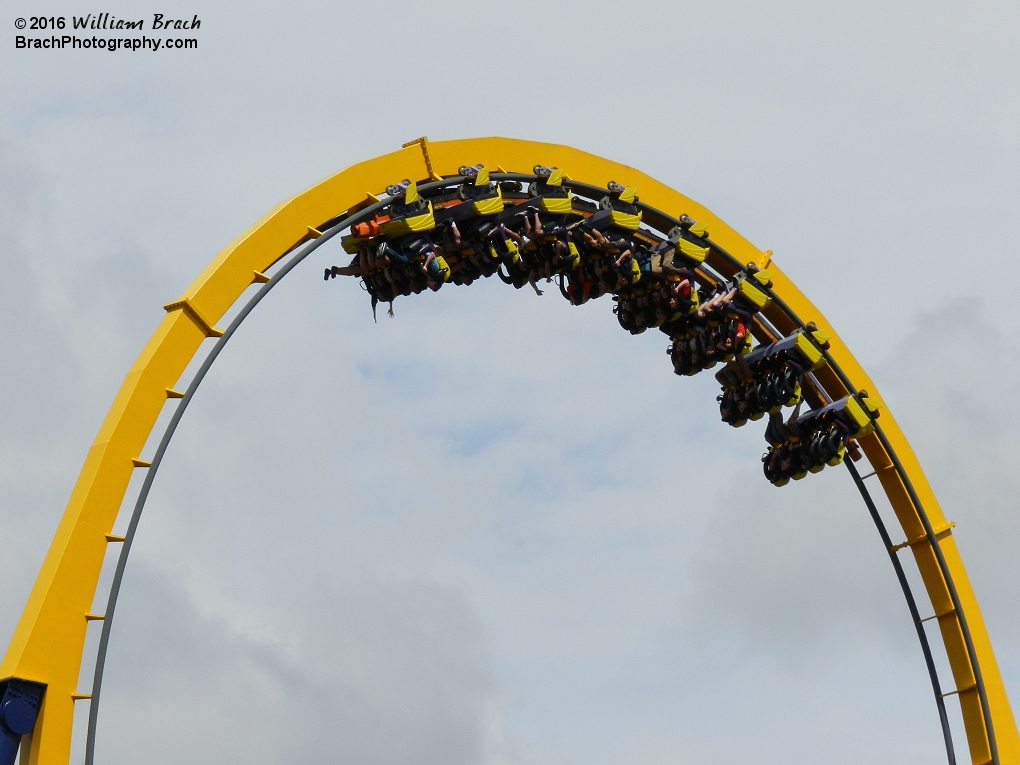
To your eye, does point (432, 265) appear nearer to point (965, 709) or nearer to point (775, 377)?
point (775, 377)

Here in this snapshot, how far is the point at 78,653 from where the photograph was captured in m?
13.6

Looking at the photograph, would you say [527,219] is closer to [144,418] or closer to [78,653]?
[144,418]

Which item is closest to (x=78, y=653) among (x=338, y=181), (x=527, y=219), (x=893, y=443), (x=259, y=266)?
(x=259, y=266)

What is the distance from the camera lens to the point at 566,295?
63.6 ft

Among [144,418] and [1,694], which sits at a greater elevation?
[144,418]

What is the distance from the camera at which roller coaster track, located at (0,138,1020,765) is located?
13.6 metres

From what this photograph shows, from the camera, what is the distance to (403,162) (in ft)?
56.4

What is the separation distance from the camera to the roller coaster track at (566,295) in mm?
13578

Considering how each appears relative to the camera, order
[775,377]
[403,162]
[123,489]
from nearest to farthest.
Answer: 1. [123,489]
2. [403,162]
3. [775,377]

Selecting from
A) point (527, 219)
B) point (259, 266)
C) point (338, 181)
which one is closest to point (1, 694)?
point (259, 266)

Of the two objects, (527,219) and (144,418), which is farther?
(527,219)

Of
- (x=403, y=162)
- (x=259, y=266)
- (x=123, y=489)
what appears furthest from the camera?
(x=403, y=162)

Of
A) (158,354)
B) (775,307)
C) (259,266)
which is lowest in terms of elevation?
(158,354)

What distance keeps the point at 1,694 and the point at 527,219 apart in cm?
800
